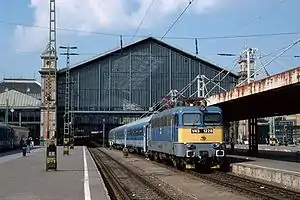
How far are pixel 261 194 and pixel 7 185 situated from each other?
9130mm

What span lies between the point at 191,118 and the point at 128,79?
68449mm

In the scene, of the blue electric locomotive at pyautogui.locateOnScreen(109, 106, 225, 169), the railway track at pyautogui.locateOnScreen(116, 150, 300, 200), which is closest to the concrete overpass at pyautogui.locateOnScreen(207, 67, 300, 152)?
the blue electric locomotive at pyautogui.locateOnScreen(109, 106, 225, 169)

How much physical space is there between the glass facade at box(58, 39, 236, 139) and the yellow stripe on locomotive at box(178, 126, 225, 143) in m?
67.6

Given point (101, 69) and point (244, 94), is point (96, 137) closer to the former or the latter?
point (101, 69)

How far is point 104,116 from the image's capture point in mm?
99188

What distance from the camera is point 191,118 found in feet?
91.6

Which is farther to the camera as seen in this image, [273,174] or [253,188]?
[273,174]

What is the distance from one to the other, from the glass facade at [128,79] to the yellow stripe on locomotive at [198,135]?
67.6 m

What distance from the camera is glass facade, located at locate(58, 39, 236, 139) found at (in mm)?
95938

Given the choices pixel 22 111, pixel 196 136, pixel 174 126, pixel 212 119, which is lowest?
pixel 196 136

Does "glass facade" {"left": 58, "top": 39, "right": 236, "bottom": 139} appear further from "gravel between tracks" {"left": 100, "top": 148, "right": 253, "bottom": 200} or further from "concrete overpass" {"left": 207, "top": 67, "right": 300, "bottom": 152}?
"gravel between tracks" {"left": 100, "top": 148, "right": 253, "bottom": 200}

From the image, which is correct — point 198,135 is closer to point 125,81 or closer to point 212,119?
point 212,119

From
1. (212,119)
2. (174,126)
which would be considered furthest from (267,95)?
(174,126)

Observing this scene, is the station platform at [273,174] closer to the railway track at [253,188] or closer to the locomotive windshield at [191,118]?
the railway track at [253,188]
